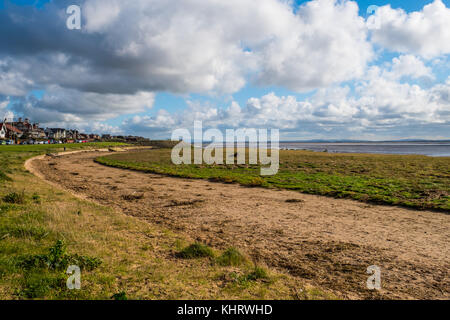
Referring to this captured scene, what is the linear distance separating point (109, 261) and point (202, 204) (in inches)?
360

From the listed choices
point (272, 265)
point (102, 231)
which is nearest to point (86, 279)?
point (102, 231)

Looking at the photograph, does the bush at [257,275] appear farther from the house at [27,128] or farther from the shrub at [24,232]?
the house at [27,128]

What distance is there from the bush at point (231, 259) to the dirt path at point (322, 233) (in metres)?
0.80

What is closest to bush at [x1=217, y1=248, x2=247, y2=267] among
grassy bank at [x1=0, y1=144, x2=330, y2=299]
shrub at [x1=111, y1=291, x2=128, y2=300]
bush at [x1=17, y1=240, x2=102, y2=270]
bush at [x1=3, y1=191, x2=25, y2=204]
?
grassy bank at [x1=0, y1=144, x2=330, y2=299]

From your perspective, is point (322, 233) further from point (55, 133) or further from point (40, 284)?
point (55, 133)

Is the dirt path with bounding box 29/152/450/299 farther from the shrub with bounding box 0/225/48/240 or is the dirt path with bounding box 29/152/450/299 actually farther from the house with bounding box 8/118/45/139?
the house with bounding box 8/118/45/139

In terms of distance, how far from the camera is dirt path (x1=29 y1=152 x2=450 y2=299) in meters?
7.06

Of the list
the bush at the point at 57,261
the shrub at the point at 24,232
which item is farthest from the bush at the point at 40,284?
the shrub at the point at 24,232

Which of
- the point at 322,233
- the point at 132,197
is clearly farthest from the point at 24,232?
the point at 322,233

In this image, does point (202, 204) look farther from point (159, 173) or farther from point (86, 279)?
point (159, 173)

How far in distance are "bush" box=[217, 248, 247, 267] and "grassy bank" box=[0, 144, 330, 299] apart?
0.10 ft

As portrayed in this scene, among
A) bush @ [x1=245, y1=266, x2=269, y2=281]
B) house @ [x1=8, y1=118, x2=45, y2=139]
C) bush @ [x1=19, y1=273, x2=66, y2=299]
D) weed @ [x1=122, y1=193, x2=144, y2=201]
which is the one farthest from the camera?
house @ [x1=8, y1=118, x2=45, y2=139]

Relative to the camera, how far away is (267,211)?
14555mm

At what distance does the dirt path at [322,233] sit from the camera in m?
7.06
